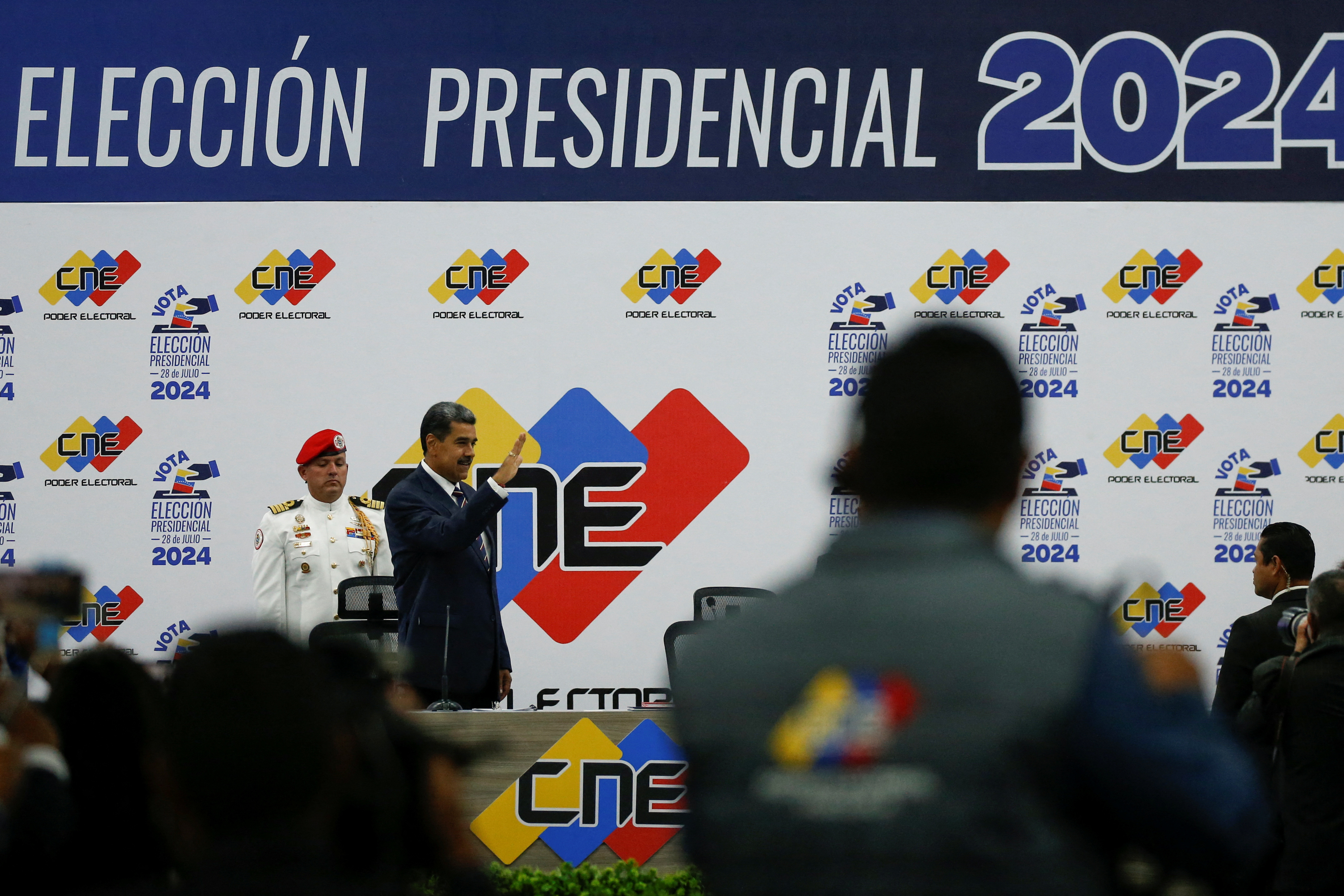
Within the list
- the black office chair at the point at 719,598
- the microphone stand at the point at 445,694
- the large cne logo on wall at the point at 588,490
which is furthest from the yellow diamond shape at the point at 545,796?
the large cne logo on wall at the point at 588,490

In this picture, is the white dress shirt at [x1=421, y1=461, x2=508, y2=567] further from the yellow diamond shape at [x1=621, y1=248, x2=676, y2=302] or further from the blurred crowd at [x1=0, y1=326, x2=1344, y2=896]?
the blurred crowd at [x1=0, y1=326, x2=1344, y2=896]

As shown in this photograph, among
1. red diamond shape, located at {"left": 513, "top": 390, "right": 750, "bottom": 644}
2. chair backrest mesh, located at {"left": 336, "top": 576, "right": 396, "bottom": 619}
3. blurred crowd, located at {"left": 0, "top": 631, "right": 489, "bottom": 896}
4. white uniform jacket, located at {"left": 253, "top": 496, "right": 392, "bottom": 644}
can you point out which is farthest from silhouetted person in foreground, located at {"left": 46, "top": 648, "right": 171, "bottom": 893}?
red diamond shape, located at {"left": 513, "top": 390, "right": 750, "bottom": 644}

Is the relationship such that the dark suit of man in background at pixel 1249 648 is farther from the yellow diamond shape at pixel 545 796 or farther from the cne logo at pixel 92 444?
the cne logo at pixel 92 444

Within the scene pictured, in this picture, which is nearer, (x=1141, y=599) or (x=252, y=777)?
(x=252, y=777)

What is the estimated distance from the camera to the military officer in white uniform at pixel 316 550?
530 centimetres

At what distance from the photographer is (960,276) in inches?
221

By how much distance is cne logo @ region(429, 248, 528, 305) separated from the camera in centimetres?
568

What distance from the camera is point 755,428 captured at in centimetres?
563

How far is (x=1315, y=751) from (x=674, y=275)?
→ 3414 millimetres

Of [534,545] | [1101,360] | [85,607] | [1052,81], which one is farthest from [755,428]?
[85,607]

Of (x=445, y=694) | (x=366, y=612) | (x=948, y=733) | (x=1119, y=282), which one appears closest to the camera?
(x=948, y=733)

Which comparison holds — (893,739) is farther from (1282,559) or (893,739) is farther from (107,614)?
(107,614)

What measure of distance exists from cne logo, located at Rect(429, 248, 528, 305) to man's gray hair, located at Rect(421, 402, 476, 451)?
1330 mm

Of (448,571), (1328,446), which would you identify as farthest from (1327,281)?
(448,571)
